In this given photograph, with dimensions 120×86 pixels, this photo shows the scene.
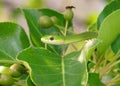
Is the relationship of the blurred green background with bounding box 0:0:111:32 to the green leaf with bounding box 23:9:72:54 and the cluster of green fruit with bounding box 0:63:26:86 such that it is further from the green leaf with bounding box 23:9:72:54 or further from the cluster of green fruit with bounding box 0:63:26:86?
the cluster of green fruit with bounding box 0:63:26:86

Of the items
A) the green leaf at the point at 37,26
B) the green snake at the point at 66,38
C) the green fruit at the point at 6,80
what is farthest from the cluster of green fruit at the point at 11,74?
the green leaf at the point at 37,26

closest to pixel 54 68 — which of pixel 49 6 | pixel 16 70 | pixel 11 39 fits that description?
pixel 16 70

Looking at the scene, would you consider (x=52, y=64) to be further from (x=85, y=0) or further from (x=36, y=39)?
(x=85, y=0)

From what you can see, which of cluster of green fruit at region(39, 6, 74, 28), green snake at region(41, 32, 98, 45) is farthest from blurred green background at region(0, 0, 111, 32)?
green snake at region(41, 32, 98, 45)

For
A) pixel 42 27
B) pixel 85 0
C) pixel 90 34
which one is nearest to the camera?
pixel 90 34

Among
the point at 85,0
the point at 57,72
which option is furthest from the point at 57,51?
the point at 85,0

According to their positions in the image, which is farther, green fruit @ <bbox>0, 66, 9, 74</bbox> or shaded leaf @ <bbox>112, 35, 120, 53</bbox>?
shaded leaf @ <bbox>112, 35, 120, 53</bbox>
